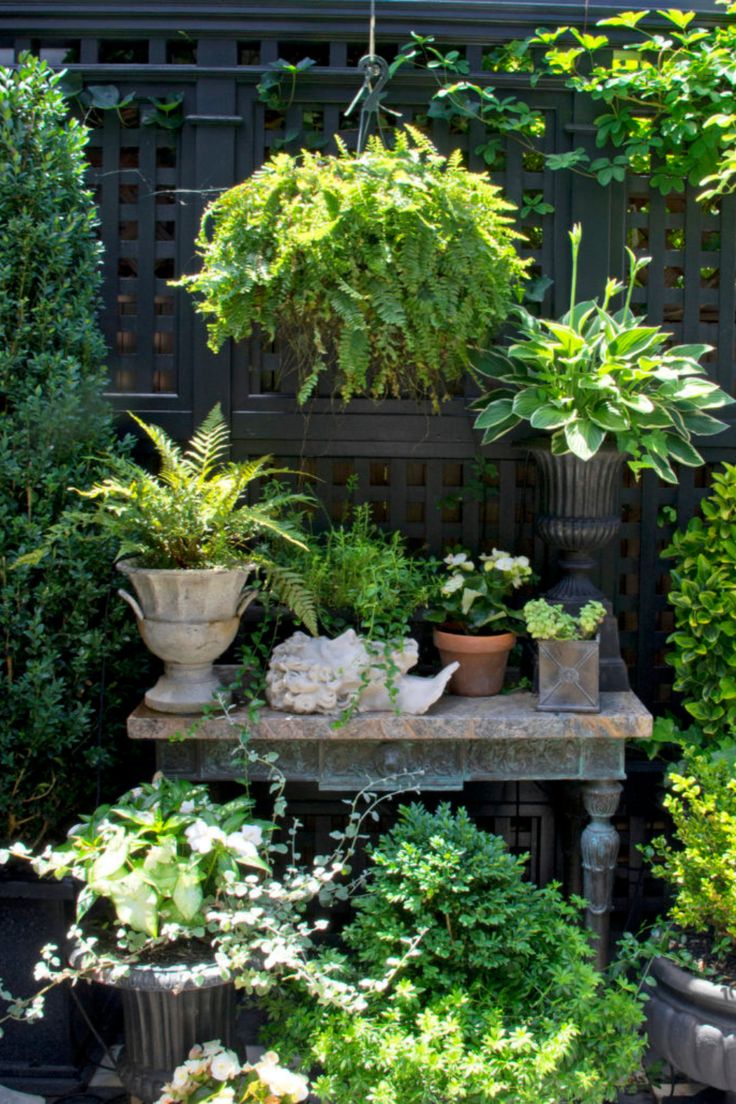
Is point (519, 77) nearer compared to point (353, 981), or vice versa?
point (353, 981)

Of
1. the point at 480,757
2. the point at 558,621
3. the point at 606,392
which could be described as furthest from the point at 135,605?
the point at 606,392

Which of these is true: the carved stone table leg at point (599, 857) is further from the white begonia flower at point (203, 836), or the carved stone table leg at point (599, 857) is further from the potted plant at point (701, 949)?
the white begonia flower at point (203, 836)

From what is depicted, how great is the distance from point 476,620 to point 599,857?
28.6 inches

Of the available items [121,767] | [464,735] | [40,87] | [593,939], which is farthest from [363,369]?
[593,939]

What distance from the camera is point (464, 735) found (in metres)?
3.02

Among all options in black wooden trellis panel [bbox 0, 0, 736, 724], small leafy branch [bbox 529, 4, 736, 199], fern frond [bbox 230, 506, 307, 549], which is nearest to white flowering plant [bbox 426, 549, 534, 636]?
black wooden trellis panel [bbox 0, 0, 736, 724]

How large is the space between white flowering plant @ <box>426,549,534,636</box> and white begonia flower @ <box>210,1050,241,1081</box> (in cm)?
128

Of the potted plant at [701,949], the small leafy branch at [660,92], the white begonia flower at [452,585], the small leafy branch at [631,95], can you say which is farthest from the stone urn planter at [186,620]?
the small leafy branch at [660,92]

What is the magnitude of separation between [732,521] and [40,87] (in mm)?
2327

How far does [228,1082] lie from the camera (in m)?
2.58

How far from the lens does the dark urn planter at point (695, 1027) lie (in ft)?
9.03

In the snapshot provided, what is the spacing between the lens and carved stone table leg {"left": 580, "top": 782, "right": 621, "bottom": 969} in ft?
10.2

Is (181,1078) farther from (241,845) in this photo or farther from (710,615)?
(710,615)

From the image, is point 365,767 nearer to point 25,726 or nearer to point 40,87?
point 25,726
